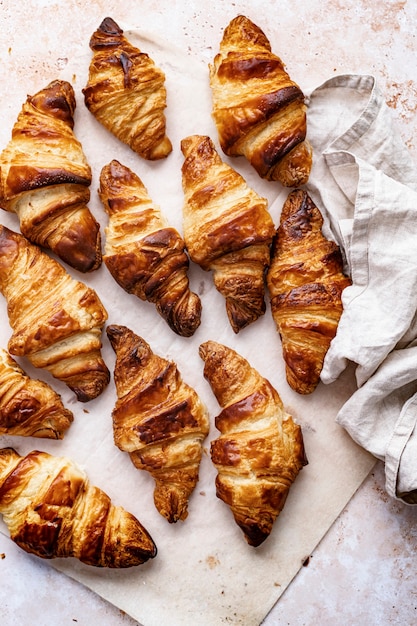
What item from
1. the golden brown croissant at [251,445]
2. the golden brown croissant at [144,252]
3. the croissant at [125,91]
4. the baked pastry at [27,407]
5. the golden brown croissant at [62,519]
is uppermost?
the croissant at [125,91]

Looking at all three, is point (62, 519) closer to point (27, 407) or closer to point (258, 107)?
point (27, 407)

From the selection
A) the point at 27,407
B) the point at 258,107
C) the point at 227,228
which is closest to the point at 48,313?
the point at 27,407

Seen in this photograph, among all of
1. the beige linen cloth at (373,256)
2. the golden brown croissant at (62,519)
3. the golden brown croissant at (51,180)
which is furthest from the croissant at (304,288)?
the golden brown croissant at (62,519)

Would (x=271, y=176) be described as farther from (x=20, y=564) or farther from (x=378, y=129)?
(x=20, y=564)

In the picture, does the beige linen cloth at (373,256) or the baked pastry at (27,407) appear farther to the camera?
the baked pastry at (27,407)

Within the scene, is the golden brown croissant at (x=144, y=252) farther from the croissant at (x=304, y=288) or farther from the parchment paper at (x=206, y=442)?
the croissant at (x=304, y=288)

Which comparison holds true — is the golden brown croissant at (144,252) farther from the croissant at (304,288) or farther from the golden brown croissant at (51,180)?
the croissant at (304,288)

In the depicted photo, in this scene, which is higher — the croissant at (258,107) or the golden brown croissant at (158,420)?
the croissant at (258,107)

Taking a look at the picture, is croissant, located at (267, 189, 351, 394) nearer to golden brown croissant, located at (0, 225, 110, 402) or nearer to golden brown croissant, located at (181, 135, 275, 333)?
golden brown croissant, located at (181, 135, 275, 333)
